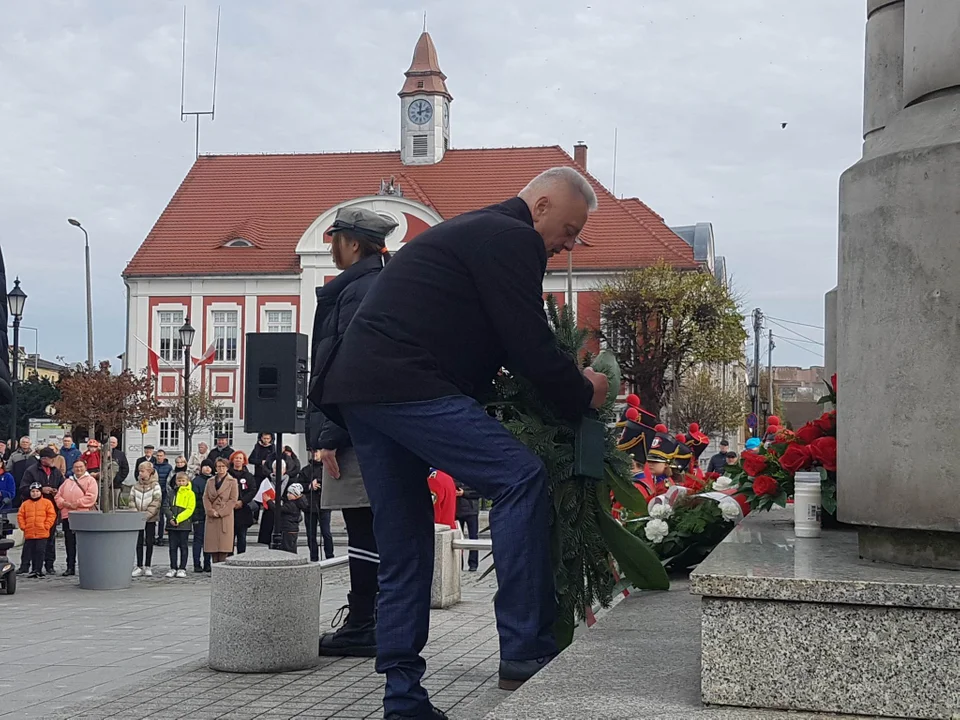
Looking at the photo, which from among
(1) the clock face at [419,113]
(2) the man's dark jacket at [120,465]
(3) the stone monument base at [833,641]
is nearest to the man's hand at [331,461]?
(3) the stone monument base at [833,641]

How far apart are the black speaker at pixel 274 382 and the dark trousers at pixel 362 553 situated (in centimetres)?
539

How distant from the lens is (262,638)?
6.66 meters

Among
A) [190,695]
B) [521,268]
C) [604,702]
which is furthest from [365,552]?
[604,702]

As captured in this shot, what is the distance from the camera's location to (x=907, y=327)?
3.33 m

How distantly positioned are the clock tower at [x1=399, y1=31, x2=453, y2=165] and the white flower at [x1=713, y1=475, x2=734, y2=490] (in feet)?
189

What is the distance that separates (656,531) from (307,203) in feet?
188

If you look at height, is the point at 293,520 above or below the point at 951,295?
below

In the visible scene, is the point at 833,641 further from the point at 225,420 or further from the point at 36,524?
the point at 225,420

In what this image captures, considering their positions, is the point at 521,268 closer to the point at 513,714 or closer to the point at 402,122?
the point at 513,714

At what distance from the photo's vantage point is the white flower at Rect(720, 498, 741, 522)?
5.86 meters

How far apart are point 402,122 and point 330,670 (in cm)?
5977

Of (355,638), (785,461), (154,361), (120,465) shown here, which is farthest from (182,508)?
(154,361)

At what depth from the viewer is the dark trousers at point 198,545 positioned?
1820cm

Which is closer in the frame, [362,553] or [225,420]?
[362,553]
